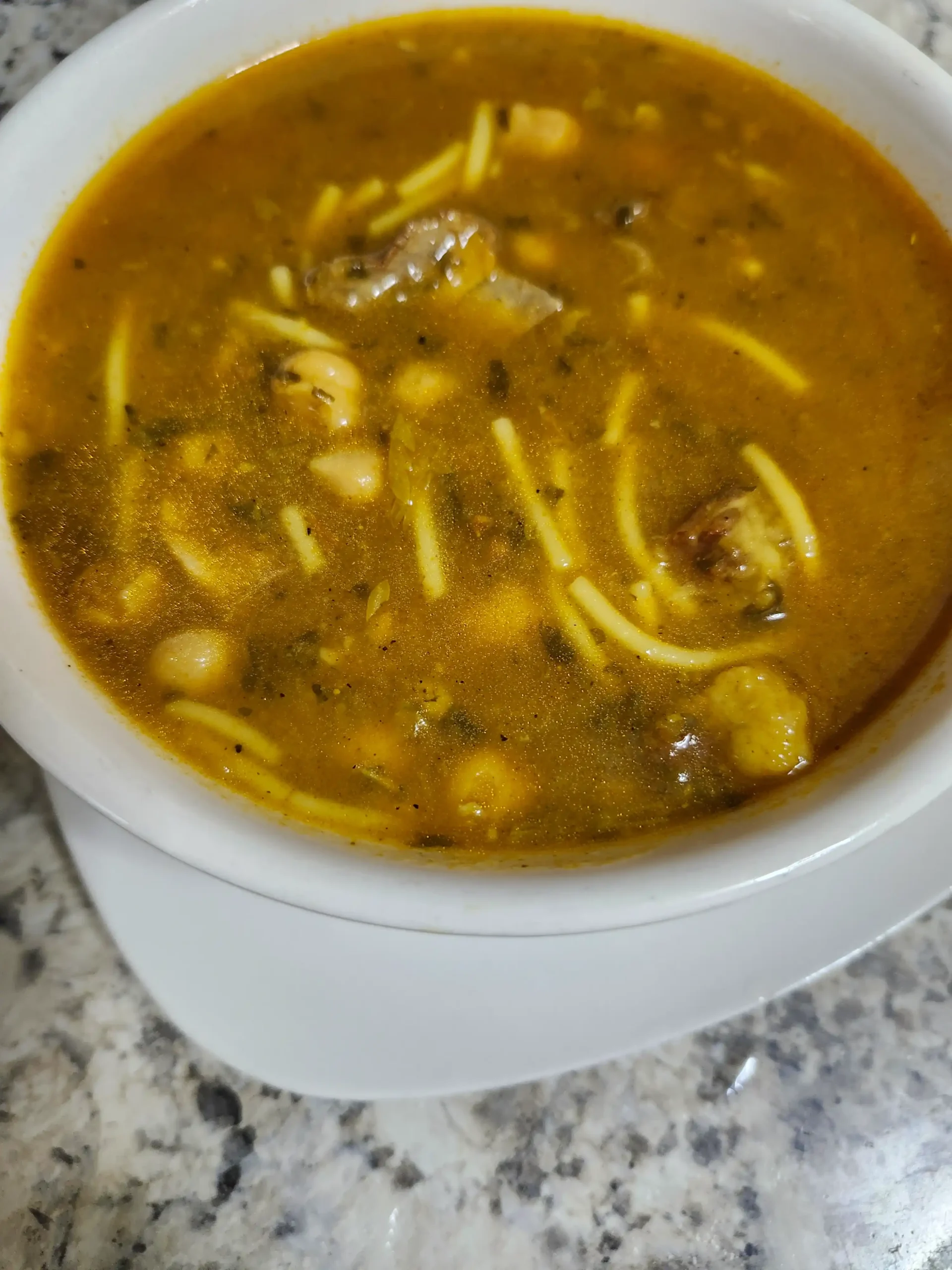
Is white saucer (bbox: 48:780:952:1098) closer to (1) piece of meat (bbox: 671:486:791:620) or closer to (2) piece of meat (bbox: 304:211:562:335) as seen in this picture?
(1) piece of meat (bbox: 671:486:791:620)

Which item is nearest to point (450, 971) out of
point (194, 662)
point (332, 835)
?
point (332, 835)

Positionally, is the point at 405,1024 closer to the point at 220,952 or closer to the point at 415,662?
the point at 220,952

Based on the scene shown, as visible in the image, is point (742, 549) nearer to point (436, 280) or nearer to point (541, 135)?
point (436, 280)

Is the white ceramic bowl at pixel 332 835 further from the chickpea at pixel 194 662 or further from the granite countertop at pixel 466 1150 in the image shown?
the granite countertop at pixel 466 1150

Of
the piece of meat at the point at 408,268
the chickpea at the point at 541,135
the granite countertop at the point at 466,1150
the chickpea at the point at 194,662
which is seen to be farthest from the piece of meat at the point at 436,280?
the granite countertop at the point at 466,1150

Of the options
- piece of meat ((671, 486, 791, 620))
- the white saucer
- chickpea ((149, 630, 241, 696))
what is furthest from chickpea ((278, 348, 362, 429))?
the white saucer

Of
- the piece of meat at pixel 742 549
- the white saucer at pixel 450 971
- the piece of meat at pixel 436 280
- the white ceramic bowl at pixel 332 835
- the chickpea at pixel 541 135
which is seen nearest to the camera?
the white ceramic bowl at pixel 332 835

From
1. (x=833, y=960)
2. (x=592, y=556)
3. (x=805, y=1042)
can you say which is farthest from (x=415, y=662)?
(x=805, y=1042)
